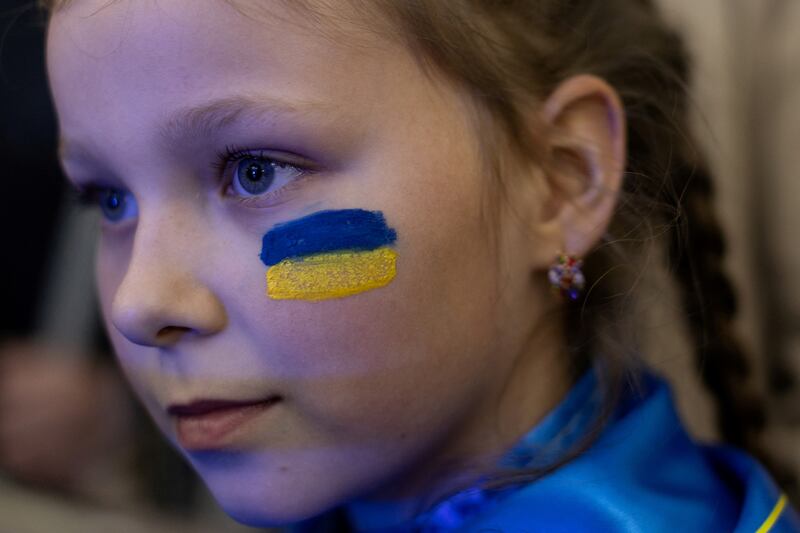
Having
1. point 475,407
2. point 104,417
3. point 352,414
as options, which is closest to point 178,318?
point 352,414

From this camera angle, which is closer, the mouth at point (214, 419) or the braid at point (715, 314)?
the mouth at point (214, 419)

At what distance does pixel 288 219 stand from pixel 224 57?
155 millimetres

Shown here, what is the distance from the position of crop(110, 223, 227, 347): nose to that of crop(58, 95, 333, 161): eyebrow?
0.11 metres

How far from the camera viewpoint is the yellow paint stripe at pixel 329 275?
79 centimetres

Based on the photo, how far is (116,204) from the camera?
0.95 meters

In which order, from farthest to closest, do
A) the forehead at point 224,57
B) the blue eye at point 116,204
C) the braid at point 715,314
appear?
the braid at point 715,314 → the blue eye at point 116,204 → the forehead at point 224,57

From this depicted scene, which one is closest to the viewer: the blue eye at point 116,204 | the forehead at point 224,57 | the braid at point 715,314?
the forehead at point 224,57

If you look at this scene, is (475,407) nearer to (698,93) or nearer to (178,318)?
(178,318)

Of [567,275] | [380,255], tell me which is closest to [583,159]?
[567,275]

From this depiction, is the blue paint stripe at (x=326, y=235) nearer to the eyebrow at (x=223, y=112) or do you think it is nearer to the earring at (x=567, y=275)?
the eyebrow at (x=223, y=112)

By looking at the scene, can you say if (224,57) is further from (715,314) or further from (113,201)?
(715,314)

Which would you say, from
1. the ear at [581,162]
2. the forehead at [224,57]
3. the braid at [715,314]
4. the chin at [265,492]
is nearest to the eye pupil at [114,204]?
the forehead at [224,57]

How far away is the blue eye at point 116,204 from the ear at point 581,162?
1.41 ft

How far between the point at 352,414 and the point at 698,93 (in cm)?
76
